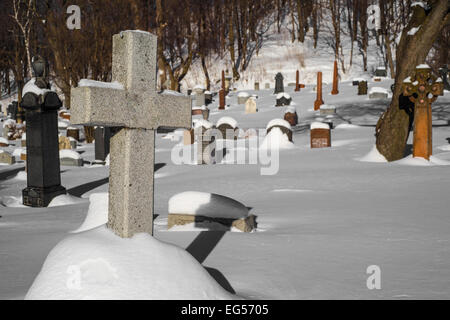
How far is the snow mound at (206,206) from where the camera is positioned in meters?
5.21

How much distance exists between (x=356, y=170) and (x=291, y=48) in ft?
115

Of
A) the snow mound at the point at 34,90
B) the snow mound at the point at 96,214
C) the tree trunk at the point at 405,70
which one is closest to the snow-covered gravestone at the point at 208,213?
the snow mound at the point at 96,214

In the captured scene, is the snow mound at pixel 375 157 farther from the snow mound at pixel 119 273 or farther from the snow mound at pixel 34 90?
the snow mound at pixel 119 273

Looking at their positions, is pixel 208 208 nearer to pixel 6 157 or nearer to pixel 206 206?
pixel 206 206

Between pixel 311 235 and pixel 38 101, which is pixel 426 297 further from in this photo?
pixel 38 101

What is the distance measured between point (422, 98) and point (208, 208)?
6.74 meters

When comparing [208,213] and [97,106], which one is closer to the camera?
[97,106]

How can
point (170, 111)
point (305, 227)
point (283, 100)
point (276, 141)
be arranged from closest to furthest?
point (170, 111) < point (305, 227) < point (276, 141) < point (283, 100)

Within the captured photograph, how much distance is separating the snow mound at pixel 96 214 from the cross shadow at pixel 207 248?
1.28 metres

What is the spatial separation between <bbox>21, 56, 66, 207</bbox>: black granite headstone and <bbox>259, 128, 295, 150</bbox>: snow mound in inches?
289

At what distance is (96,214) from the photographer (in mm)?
5508

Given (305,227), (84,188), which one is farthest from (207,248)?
(84,188)

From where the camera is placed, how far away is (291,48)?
140ft

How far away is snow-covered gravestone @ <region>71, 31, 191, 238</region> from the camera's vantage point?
2854 mm
